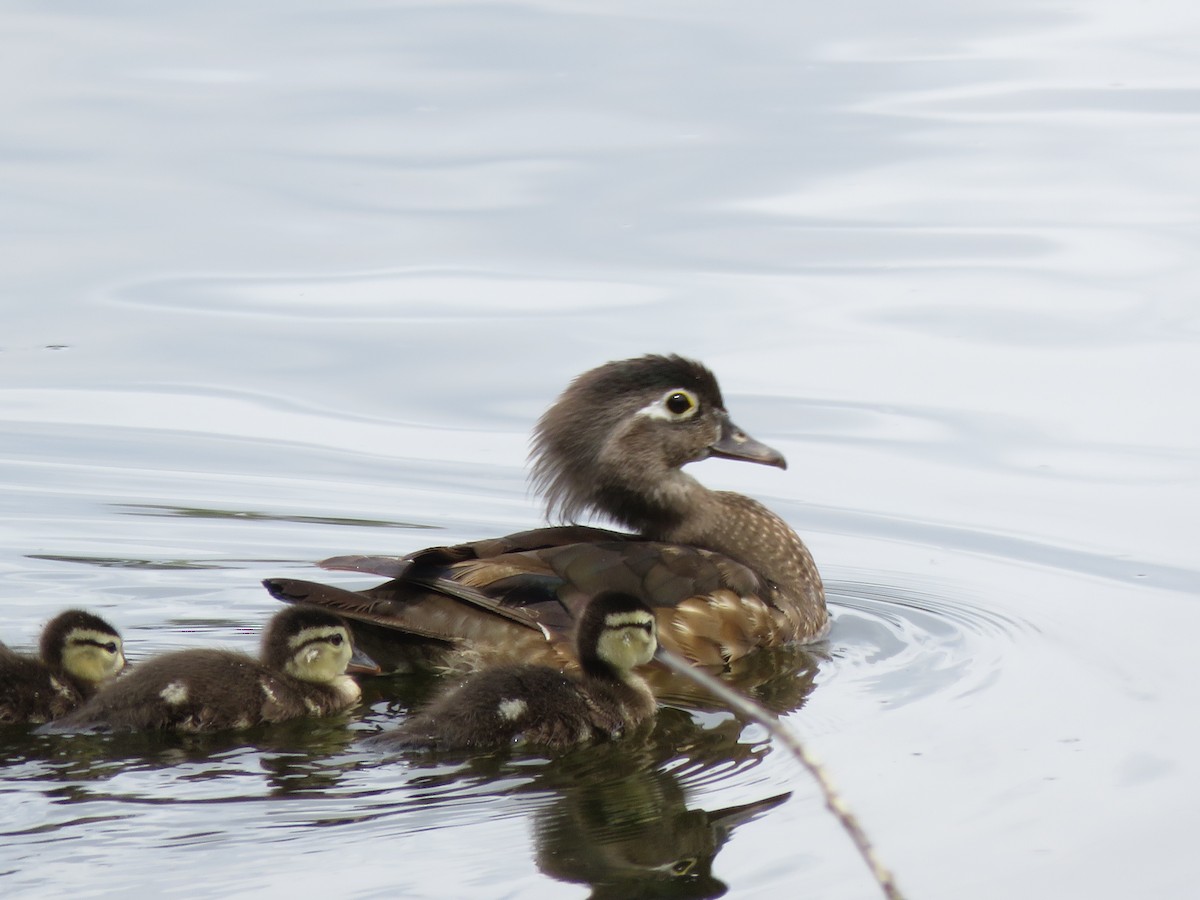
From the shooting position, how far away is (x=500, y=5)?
18797 mm

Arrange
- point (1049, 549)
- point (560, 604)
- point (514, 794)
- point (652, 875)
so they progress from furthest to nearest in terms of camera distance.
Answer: point (1049, 549) → point (560, 604) → point (514, 794) → point (652, 875)

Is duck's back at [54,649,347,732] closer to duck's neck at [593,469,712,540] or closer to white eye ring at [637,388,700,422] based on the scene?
duck's neck at [593,469,712,540]

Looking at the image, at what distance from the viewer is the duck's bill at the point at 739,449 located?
894 cm

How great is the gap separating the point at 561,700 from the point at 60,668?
5.35 ft

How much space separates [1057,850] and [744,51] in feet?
41.3

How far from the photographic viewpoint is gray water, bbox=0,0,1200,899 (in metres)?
6.33

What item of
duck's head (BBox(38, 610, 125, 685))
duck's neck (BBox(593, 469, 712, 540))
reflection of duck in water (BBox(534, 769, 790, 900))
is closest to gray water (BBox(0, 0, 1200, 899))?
reflection of duck in water (BBox(534, 769, 790, 900))

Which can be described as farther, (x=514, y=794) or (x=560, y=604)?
(x=560, y=604)

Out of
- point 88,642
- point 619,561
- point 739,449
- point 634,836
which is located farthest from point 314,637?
point 739,449

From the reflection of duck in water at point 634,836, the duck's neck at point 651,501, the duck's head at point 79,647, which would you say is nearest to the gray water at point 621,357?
the reflection of duck in water at point 634,836

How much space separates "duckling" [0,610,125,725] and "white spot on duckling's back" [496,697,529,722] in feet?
4.45

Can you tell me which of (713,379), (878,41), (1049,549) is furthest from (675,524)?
(878,41)

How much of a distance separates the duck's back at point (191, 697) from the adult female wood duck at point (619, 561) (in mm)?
629

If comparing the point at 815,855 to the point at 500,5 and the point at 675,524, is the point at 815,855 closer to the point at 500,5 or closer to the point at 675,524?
the point at 675,524
